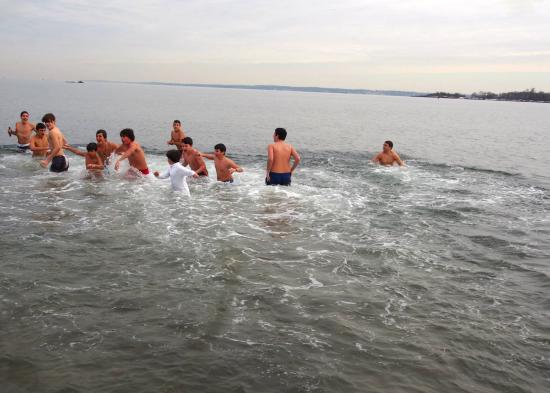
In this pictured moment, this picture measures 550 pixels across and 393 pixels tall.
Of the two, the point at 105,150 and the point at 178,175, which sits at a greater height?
the point at 105,150

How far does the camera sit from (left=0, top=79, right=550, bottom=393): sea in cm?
480

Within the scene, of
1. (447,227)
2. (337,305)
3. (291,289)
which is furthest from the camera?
(447,227)

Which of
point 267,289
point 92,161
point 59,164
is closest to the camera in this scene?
point 267,289

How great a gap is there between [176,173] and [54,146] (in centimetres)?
526

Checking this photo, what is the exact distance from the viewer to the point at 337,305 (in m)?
6.41

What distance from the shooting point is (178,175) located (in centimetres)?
1245

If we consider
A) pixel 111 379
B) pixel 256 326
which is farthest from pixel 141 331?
pixel 256 326

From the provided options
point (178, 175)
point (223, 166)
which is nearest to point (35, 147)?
point (178, 175)

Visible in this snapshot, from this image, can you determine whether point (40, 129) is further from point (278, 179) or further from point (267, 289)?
point (267, 289)

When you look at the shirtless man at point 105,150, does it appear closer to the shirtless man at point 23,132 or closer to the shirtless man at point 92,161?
the shirtless man at point 92,161

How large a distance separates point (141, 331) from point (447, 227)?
26.2ft

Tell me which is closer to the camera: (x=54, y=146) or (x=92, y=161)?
(x=54, y=146)

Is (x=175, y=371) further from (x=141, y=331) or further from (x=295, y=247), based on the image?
(x=295, y=247)

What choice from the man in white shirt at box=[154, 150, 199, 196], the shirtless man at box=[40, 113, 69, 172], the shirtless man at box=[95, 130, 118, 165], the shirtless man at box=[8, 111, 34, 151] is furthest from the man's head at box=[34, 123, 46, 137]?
the man in white shirt at box=[154, 150, 199, 196]
